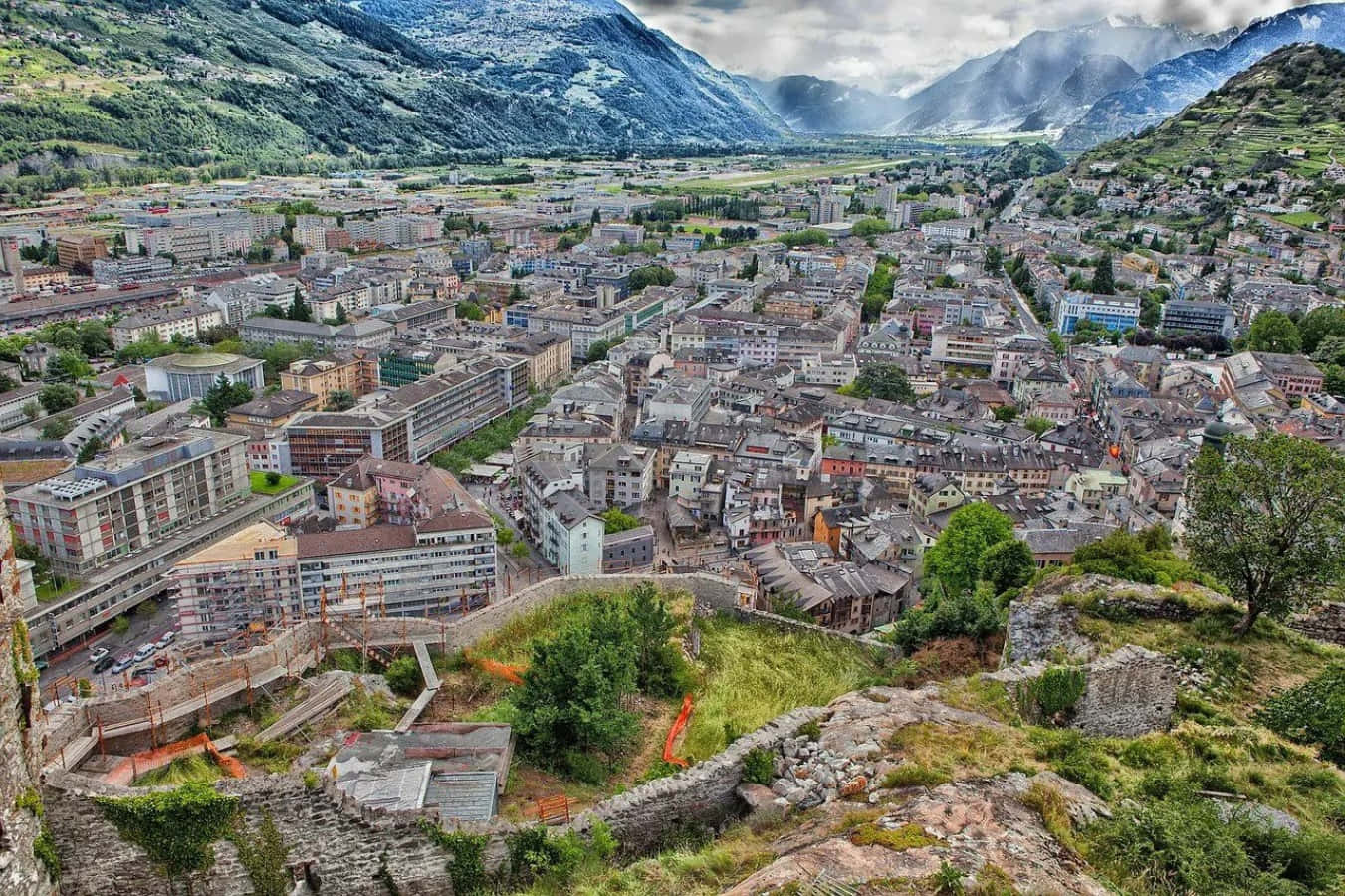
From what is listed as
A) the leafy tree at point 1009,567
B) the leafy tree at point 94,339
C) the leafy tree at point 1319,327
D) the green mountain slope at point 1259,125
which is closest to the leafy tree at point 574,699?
the leafy tree at point 1009,567

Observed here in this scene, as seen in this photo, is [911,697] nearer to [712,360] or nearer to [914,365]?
[712,360]

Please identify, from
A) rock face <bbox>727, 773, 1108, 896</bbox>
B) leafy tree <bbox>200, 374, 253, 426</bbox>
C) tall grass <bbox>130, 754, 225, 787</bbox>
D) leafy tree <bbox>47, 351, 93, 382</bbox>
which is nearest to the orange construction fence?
tall grass <bbox>130, 754, 225, 787</bbox>

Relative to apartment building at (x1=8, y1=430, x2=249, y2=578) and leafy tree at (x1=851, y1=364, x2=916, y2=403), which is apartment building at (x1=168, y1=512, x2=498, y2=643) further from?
leafy tree at (x1=851, y1=364, x2=916, y2=403)

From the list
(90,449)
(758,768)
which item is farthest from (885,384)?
(758,768)

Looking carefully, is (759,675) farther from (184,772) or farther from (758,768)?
(184,772)

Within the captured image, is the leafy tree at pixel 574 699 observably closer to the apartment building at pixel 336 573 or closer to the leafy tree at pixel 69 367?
the apartment building at pixel 336 573

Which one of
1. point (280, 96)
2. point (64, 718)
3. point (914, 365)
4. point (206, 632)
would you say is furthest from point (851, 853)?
point (280, 96)
